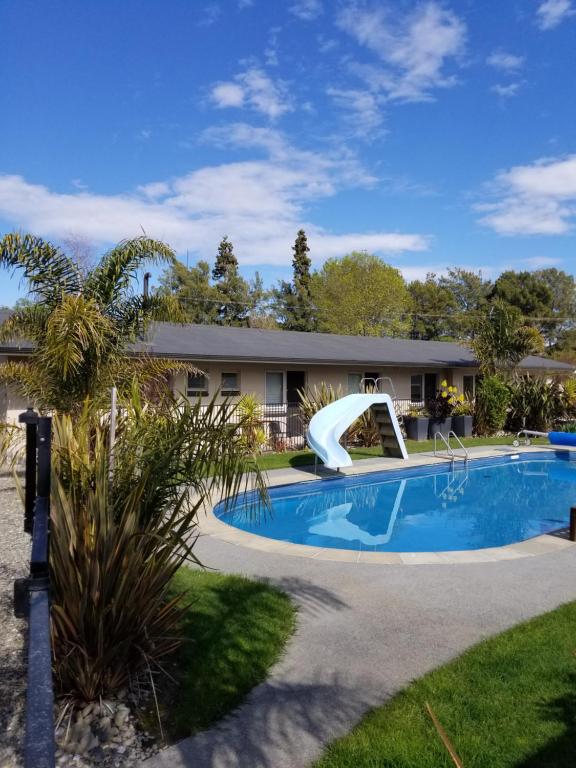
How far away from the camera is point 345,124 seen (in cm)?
1798

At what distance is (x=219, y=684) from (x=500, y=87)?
17062 millimetres

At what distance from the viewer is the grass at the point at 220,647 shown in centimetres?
401

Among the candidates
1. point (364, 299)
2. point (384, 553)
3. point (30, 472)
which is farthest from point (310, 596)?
point (364, 299)

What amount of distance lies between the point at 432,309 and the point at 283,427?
41.7m

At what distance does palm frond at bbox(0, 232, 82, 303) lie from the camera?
29.3ft

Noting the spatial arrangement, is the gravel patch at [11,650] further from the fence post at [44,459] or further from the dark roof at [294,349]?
the dark roof at [294,349]

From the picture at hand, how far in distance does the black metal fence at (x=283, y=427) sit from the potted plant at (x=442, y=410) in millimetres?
5267

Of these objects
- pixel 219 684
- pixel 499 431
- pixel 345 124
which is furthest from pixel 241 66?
pixel 499 431

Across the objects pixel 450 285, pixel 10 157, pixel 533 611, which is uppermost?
pixel 450 285

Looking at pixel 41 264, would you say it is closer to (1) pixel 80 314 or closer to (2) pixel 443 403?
(1) pixel 80 314

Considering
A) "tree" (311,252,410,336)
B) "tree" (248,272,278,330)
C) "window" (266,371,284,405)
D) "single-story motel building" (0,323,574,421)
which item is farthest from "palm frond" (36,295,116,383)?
"tree" (248,272,278,330)

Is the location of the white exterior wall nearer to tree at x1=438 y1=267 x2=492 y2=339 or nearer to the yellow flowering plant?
the yellow flowering plant

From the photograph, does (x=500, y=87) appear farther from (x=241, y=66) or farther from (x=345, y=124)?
(x=241, y=66)

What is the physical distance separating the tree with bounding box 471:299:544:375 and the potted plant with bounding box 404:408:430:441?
14.2 feet
